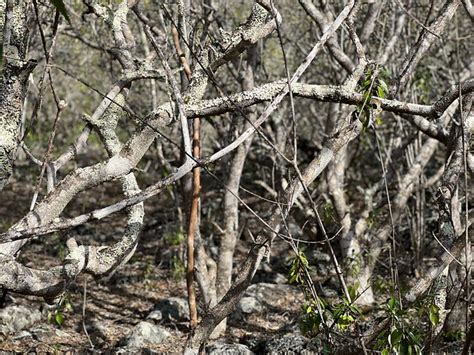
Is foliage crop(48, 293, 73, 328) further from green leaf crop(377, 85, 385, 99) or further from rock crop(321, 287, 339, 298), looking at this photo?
rock crop(321, 287, 339, 298)

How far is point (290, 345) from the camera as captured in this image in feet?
17.9

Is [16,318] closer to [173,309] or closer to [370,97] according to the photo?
[173,309]

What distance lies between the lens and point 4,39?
9.74ft

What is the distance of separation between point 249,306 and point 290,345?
5.12 ft

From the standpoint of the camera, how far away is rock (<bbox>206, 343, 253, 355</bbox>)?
557cm

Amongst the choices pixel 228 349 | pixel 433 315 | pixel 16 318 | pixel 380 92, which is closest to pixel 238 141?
pixel 380 92

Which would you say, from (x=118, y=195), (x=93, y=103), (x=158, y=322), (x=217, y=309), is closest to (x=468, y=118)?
(x=217, y=309)

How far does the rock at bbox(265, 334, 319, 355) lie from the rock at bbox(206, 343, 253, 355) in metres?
0.18

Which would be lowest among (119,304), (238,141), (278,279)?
(238,141)

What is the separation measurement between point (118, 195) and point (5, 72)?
10196 mm

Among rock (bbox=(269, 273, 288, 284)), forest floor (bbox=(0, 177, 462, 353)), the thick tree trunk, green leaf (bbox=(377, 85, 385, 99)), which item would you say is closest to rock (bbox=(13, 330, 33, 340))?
forest floor (bbox=(0, 177, 462, 353))

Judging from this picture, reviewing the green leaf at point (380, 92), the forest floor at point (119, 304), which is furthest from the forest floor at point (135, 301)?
the green leaf at point (380, 92)

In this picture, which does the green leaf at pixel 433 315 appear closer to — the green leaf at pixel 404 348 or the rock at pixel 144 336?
the green leaf at pixel 404 348

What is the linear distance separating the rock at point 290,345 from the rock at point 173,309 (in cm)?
125
